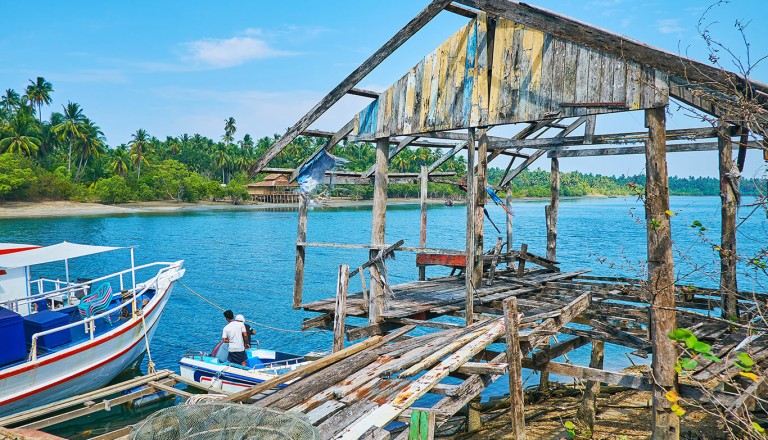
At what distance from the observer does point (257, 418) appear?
16.2 ft

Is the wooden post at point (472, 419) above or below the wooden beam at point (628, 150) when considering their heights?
below

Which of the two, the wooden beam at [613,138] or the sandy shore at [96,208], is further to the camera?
the sandy shore at [96,208]

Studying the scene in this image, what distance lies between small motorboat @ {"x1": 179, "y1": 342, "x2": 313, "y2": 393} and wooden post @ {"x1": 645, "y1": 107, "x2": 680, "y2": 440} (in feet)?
26.4

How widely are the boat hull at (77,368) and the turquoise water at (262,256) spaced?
70.9 inches

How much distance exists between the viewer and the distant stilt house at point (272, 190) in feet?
285

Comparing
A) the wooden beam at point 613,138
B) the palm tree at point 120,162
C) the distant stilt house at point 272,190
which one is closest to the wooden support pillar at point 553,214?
the wooden beam at point 613,138

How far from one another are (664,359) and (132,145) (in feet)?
298

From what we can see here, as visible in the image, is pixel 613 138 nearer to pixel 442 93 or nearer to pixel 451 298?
pixel 442 93

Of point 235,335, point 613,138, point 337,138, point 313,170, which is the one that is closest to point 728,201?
point 613,138

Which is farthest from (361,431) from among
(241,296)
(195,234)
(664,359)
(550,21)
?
(195,234)

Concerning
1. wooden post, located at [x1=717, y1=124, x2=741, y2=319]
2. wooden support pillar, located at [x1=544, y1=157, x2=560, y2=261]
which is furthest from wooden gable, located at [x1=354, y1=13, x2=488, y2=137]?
wooden support pillar, located at [x1=544, y1=157, x2=560, y2=261]

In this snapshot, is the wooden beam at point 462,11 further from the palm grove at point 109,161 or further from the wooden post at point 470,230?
the palm grove at point 109,161

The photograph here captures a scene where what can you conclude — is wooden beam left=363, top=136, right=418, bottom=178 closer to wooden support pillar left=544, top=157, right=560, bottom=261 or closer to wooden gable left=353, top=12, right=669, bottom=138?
wooden gable left=353, top=12, right=669, bottom=138

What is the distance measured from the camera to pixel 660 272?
6.66 meters
